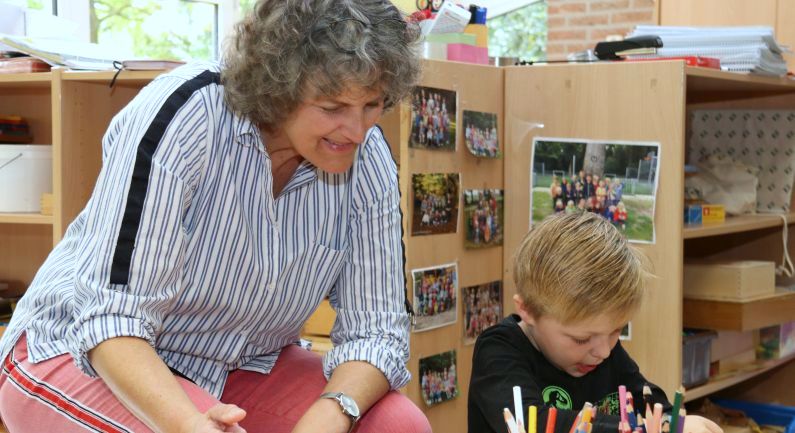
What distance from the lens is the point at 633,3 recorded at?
15.9 ft

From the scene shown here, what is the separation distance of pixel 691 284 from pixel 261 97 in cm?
155

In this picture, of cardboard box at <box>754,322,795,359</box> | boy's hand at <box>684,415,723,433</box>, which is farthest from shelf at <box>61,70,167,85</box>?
cardboard box at <box>754,322,795,359</box>

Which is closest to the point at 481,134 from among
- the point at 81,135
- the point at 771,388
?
the point at 81,135

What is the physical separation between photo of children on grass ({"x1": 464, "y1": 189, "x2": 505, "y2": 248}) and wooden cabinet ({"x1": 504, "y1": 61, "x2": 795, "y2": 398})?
0.09ft

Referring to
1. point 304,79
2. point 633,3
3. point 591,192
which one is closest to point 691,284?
point 591,192

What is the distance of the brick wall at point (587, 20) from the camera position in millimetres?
4836

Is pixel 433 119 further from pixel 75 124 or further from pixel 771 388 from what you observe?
pixel 771 388

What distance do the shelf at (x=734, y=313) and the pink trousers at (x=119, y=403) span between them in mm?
1239

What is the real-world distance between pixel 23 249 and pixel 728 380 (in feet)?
6.32

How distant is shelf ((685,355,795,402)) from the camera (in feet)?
7.88

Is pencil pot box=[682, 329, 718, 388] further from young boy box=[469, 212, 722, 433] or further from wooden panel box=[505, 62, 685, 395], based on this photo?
young boy box=[469, 212, 722, 433]

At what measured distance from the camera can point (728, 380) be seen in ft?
8.38

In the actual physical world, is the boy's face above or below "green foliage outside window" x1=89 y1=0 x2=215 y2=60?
below

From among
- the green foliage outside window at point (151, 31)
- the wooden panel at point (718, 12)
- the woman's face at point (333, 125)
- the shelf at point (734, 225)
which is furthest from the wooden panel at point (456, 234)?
the green foliage outside window at point (151, 31)
